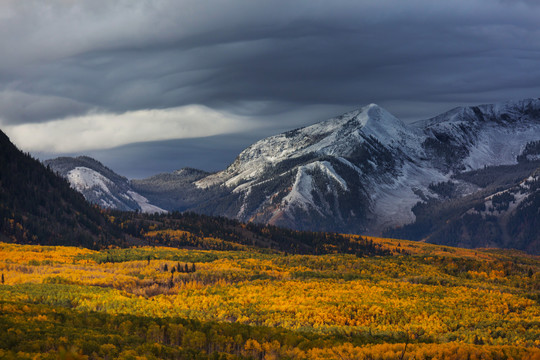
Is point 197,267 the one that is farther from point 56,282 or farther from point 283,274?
point 56,282

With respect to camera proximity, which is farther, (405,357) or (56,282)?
(56,282)

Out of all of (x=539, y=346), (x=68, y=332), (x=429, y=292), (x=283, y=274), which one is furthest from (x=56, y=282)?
(x=539, y=346)

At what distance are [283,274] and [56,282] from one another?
63685 mm

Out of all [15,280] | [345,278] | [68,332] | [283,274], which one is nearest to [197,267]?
[283,274]

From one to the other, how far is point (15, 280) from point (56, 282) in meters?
8.91

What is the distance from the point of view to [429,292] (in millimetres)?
149250

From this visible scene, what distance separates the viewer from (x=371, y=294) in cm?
13762

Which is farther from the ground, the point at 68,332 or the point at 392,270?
the point at 68,332

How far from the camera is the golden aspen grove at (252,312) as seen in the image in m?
68.9

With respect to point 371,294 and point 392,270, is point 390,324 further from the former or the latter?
point 392,270

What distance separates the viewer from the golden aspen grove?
68938 mm

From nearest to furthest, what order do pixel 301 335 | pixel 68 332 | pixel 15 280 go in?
pixel 68 332 < pixel 301 335 < pixel 15 280

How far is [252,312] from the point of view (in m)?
110

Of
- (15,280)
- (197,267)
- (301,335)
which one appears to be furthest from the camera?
(197,267)
